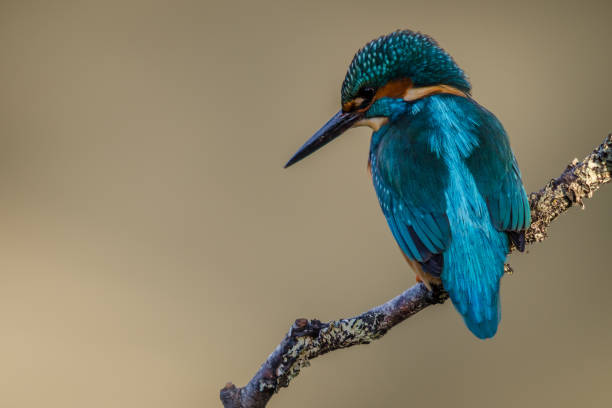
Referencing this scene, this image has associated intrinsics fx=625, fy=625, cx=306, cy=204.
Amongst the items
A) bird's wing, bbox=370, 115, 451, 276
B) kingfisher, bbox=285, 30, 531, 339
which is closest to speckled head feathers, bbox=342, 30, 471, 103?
kingfisher, bbox=285, 30, 531, 339

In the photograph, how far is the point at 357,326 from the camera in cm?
99

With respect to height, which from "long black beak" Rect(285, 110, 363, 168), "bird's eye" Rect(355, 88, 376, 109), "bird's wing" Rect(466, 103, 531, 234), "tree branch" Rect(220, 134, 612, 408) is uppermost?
"bird's eye" Rect(355, 88, 376, 109)

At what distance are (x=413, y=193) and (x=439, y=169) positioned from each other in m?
0.06

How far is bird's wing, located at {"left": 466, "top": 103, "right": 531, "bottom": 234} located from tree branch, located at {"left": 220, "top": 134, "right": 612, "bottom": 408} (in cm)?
7

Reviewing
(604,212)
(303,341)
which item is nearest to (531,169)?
(604,212)

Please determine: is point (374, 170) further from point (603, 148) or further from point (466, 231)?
point (603, 148)

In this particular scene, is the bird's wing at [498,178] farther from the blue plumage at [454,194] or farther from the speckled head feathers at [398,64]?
the speckled head feathers at [398,64]

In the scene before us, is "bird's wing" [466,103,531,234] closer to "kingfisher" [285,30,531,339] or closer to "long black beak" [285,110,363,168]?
"kingfisher" [285,30,531,339]

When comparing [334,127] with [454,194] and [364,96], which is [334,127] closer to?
[364,96]

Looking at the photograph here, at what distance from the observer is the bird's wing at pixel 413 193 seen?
1.07 m

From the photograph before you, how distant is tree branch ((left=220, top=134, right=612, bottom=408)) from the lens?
0.97 meters

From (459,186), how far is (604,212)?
4.16 feet

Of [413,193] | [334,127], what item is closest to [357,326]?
[413,193]

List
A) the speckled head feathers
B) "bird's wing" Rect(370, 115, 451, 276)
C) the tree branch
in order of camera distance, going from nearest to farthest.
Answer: the tree branch, "bird's wing" Rect(370, 115, 451, 276), the speckled head feathers
